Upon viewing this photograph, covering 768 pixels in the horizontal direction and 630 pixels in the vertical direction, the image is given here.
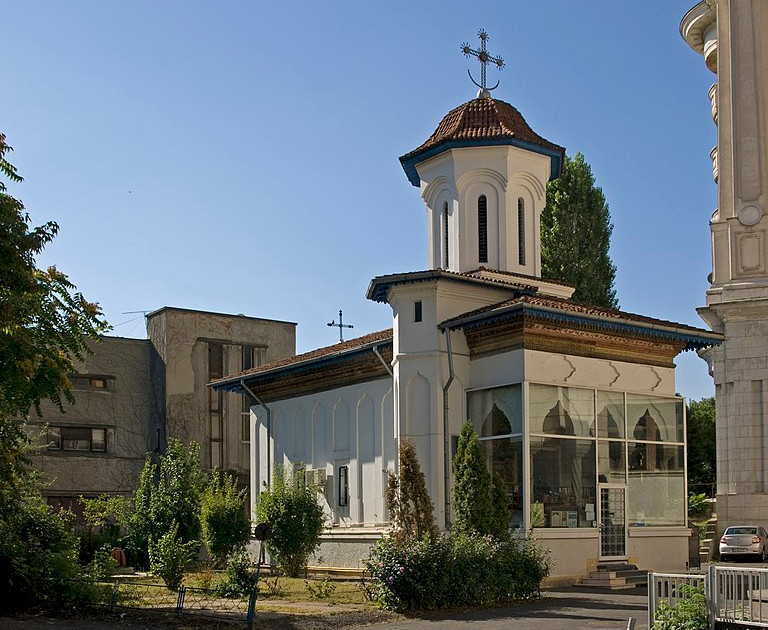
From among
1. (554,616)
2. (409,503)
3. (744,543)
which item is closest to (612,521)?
(409,503)

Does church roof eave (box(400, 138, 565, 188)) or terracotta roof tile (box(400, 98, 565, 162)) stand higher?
terracotta roof tile (box(400, 98, 565, 162))

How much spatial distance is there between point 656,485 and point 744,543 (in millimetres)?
9233

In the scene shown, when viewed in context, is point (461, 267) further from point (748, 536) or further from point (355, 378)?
point (748, 536)

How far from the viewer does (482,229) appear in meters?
31.7

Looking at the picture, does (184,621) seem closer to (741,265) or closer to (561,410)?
(561,410)

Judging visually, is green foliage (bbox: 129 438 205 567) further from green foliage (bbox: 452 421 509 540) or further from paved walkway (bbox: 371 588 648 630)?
paved walkway (bbox: 371 588 648 630)

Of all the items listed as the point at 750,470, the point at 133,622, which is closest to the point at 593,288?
the point at 750,470

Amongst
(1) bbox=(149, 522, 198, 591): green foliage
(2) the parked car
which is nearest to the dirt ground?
(1) bbox=(149, 522, 198, 591): green foliage

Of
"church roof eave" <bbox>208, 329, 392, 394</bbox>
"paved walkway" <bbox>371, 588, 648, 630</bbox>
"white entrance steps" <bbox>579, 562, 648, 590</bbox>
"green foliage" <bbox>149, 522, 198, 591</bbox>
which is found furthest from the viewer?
"church roof eave" <bbox>208, 329, 392, 394</bbox>

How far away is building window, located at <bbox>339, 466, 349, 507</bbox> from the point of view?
3119 centimetres

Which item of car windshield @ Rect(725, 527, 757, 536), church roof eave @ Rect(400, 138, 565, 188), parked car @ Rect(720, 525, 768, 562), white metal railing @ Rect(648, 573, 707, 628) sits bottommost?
parked car @ Rect(720, 525, 768, 562)

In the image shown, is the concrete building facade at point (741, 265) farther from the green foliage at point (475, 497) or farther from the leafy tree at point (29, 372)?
the leafy tree at point (29, 372)

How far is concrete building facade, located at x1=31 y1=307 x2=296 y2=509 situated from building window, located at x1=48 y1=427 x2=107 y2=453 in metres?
0.04

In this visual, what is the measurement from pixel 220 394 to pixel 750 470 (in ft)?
78.3
